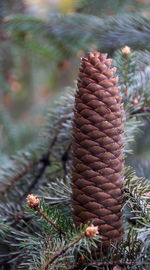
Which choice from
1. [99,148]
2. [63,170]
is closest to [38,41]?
[63,170]

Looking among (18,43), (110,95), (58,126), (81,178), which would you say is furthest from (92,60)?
A: (18,43)

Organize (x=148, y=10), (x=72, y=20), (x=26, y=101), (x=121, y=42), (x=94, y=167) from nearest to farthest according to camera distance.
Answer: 1. (x=94, y=167)
2. (x=121, y=42)
3. (x=72, y=20)
4. (x=148, y=10)
5. (x=26, y=101)

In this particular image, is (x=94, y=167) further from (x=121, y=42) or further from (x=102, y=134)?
(x=121, y=42)

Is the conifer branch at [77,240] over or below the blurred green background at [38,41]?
below

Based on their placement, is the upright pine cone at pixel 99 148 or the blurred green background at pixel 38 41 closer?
the upright pine cone at pixel 99 148

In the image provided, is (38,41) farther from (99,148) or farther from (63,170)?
(99,148)

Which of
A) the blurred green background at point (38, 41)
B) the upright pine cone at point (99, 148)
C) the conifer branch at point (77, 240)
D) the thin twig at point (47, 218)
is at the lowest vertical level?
the conifer branch at point (77, 240)

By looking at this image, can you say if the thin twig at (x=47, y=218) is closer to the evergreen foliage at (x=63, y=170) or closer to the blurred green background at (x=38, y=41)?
the evergreen foliage at (x=63, y=170)

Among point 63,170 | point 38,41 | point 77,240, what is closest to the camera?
point 77,240

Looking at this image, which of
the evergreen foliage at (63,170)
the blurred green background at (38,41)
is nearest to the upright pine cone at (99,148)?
the evergreen foliage at (63,170)
